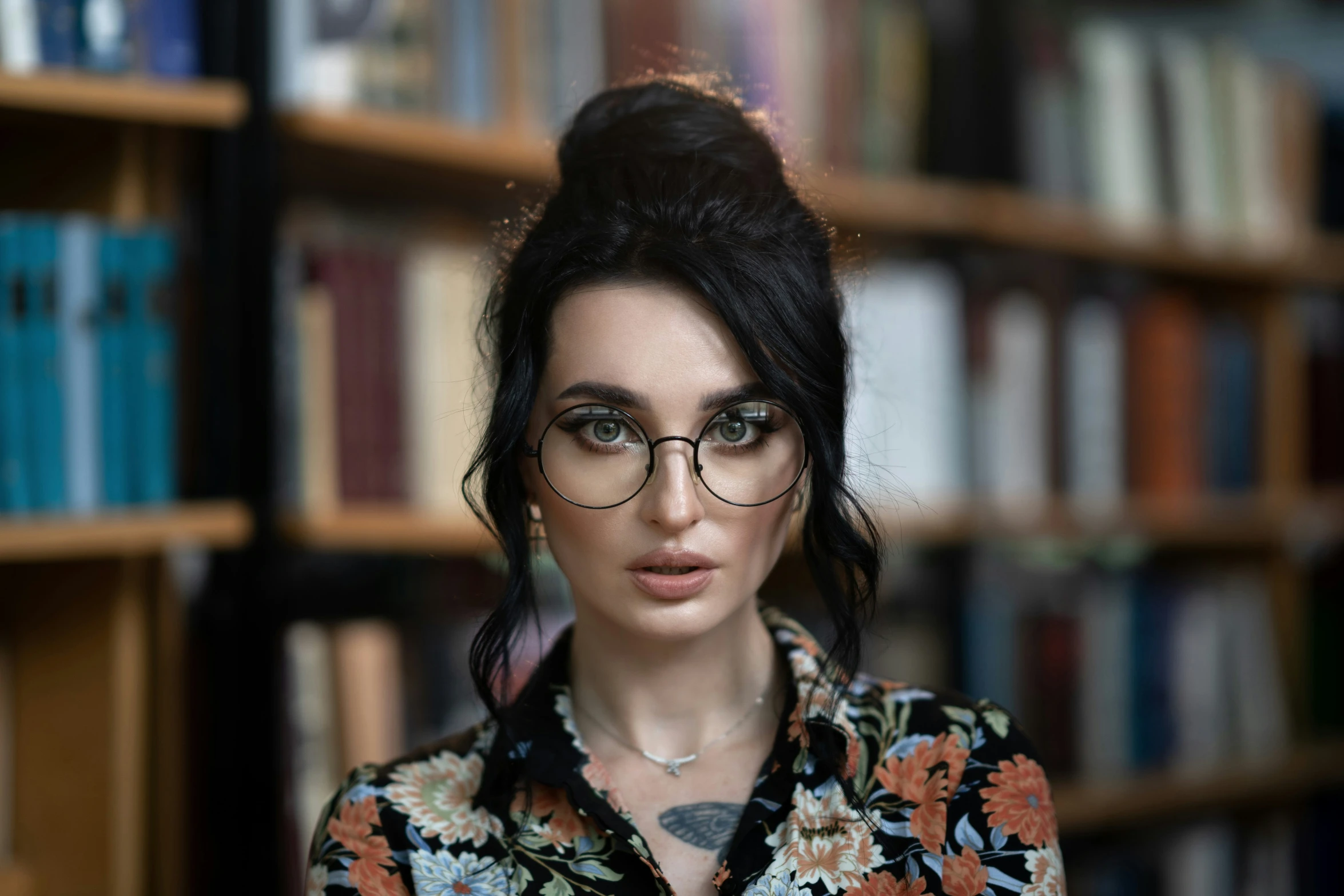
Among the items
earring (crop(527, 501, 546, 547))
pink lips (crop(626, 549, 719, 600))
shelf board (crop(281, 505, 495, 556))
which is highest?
earring (crop(527, 501, 546, 547))

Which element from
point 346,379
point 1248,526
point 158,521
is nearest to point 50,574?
point 158,521

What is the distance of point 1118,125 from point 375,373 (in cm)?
121

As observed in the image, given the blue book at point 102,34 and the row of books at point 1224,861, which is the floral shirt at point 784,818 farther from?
the row of books at point 1224,861

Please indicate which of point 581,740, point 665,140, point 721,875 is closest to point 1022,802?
point 721,875

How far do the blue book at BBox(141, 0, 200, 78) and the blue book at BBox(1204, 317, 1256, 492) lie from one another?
155cm

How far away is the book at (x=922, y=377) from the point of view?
1680 mm

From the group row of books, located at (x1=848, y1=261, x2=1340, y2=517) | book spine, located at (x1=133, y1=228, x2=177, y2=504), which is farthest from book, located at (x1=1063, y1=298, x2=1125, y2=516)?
book spine, located at (x1=133, y1=228, x2=177, y2=504)

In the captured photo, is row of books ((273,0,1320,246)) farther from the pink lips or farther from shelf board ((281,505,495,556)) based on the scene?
the pink lips

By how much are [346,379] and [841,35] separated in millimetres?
853

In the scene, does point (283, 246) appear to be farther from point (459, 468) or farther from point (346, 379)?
point (459, 468)

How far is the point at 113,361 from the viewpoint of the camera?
1.21 m

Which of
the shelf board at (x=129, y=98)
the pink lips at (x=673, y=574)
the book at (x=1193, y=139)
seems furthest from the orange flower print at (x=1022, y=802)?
the book at (x=1193, y=139)

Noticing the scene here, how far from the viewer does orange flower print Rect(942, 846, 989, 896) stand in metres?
0.77

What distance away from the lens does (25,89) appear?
1.14m
